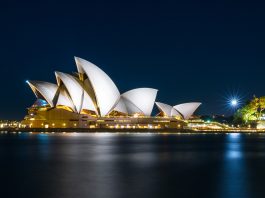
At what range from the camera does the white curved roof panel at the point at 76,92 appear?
74.9m

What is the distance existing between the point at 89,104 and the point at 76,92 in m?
4.20

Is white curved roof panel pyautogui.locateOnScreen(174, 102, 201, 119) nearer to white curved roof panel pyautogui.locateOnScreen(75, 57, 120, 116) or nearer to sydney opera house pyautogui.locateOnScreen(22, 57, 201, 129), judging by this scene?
sydney opera house pyautogui.locateOnScreen(22, 57, 201, 129)

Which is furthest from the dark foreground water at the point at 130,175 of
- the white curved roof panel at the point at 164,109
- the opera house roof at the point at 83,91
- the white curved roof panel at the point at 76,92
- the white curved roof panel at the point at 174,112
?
the white curved roof panel at the point at 174,112

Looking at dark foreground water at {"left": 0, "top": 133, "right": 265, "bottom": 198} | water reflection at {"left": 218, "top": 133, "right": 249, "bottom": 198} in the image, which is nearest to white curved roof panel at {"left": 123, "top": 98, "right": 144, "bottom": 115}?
dark foreground water at {"left": 0, "top": 133, "right": 265, "bottom": 198}

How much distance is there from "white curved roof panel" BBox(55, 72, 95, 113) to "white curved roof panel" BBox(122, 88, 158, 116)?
33.8ft

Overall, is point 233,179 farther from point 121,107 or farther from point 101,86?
point 121,107

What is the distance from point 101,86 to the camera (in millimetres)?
75375

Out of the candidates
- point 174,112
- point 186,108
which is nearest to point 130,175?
point 174,112

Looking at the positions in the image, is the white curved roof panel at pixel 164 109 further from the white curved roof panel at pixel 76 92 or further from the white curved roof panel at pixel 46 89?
the white curved roof panel at pixel 46 89

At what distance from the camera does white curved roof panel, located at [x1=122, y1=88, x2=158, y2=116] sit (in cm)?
8806

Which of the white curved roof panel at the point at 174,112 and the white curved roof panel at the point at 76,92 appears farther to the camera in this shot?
the white curved roof panel at the point at 174,112

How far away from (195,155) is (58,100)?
46.5 meters

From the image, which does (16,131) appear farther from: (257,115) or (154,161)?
(154,161)

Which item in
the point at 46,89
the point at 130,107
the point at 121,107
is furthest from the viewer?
the point at 130,107
